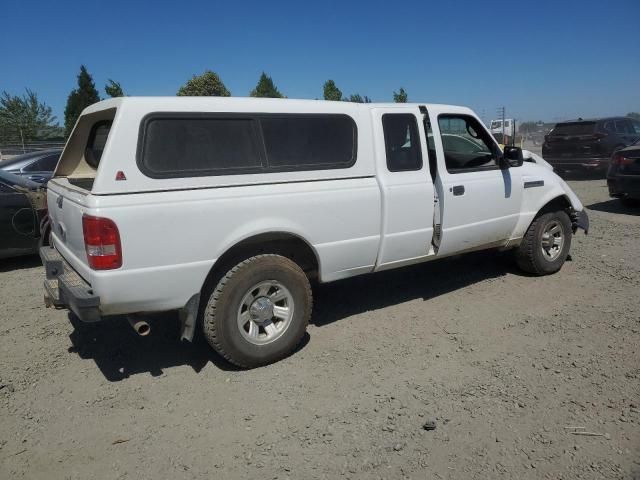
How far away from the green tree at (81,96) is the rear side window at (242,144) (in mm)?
35742

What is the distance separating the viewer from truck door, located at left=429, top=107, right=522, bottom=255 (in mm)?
4523

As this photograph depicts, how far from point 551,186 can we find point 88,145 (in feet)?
15.8

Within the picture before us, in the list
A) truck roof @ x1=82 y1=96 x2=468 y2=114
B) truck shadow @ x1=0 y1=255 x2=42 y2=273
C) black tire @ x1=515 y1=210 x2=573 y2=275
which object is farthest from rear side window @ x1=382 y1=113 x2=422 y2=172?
truck shadow @ x1=0 y1=255 x2=42 y2=273

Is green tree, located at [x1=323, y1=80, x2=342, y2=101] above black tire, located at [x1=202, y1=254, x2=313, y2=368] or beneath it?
above

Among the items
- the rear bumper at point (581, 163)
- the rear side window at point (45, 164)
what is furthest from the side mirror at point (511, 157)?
the rear bumper at point (581, 163)

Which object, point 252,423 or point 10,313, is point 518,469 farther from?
point 10,313

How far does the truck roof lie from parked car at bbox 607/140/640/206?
6.64 metres

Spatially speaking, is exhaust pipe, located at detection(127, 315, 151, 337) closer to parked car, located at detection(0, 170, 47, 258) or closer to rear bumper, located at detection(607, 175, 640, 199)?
parked car, located at detection(0, 170, 47, 258)

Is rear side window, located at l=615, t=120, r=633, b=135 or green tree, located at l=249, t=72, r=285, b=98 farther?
green tree, located at l=249, t=72, r=285, b=98

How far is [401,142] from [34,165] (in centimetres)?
707

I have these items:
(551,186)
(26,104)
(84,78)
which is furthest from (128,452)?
(26,104)

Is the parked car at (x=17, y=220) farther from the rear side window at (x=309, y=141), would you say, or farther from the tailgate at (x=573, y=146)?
the tailgate at (x=573, y=146)

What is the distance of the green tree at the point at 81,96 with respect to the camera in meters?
34.5

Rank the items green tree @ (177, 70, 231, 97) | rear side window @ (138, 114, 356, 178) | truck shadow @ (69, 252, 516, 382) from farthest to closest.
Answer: green tree @ (177, 70, 231, 97)
truck shadow @ (69, 252, 516, 382)
rear side window @ (138, 114, 356, 178)
